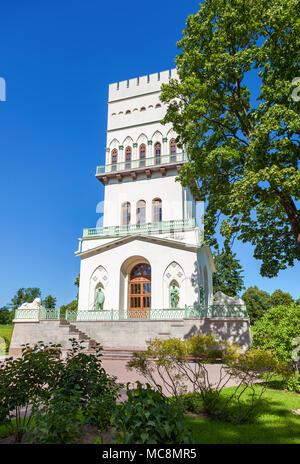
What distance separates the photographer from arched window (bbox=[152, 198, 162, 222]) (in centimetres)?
2591

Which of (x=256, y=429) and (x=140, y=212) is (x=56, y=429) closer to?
(x=256, y=429)

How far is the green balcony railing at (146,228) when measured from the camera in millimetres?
23172

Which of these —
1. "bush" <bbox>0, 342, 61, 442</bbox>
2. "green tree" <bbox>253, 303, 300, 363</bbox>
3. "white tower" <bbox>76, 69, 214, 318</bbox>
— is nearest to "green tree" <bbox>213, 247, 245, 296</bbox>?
"white tower" <bbox>76, 69, 214, 318</bbox>

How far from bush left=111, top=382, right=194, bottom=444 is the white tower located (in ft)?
55.0

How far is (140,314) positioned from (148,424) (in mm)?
17799

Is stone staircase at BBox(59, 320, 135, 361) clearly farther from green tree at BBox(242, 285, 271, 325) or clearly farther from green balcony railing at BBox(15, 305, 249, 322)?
green tree at BBox(242, 285, 271, 325)

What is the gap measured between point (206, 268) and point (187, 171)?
12.6m

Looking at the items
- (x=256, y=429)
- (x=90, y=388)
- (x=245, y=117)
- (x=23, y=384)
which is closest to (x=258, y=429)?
(x=256, y=429)

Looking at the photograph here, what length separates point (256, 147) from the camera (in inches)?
432

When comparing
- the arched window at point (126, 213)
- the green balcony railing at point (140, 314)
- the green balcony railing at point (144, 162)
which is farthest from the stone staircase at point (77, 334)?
the green balcony railing at point (144, 162)

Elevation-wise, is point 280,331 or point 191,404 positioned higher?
point 280,331

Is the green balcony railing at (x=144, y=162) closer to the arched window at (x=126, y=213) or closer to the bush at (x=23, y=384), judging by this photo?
the arched window at (x=126, y=213)

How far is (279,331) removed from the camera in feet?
30.2

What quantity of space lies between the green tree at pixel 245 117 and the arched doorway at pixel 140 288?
33.5ft
